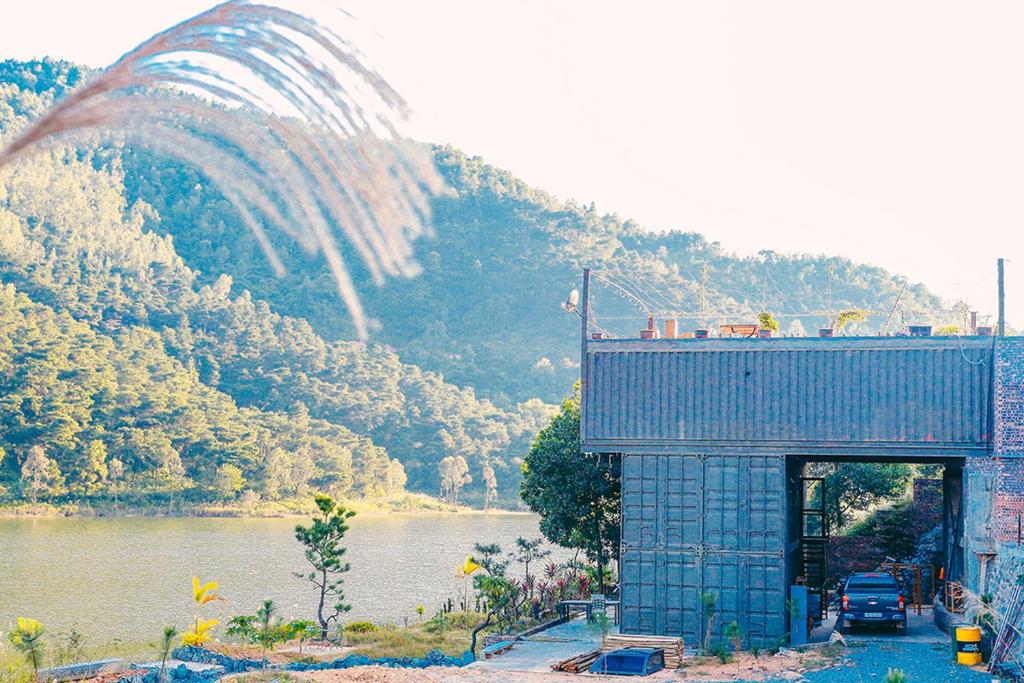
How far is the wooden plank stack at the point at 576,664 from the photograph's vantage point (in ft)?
57.5

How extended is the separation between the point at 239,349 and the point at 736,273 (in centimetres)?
5158

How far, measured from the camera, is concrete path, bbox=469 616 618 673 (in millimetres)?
17967

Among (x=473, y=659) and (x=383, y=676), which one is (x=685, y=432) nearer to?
(x=473, y=659)

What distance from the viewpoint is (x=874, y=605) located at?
19.5m

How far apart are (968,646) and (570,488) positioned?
10.7m

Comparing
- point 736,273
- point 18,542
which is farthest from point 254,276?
point 736,273

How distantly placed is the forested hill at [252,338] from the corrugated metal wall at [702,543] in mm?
35163

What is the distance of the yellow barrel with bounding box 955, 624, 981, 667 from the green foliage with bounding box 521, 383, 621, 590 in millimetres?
9850

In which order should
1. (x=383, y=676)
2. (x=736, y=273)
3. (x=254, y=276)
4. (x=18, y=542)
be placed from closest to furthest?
(x=383, y=676)
(x=18, y=542)
(x=254, y=276)
(x=736, y=273)

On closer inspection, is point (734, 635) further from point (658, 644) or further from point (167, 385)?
point (167, 385)

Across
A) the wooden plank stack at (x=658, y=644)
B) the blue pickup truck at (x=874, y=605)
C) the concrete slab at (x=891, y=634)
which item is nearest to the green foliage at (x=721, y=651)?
the wooden plank stack at (x=658, y=644)

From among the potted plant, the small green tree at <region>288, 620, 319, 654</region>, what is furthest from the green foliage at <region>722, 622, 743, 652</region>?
the small green tree at <region>288, 620, 319, 654</region>

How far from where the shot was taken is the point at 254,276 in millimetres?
83062

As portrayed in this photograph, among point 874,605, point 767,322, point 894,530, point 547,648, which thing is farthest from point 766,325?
point 894,530
